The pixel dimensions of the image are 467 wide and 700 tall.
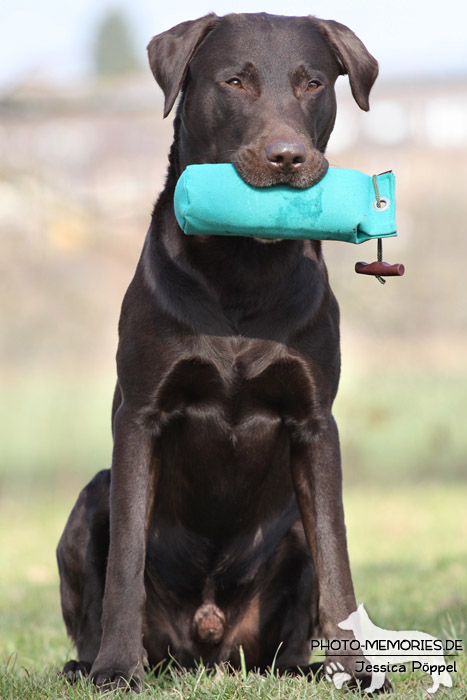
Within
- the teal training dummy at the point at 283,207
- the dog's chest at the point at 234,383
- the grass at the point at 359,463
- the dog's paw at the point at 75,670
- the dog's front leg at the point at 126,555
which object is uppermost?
the teal training dummy at the point at 283,207

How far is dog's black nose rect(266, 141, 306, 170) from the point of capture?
2682mm

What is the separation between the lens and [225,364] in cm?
294

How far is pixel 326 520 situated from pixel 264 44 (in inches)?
56.9

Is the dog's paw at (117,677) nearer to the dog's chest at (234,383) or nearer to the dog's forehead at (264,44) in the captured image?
the dog's chest at (234,383)

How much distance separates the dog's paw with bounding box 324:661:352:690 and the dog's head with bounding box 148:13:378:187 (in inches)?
54.4

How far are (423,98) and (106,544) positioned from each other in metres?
6.53

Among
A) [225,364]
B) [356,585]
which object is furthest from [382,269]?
[356,585]

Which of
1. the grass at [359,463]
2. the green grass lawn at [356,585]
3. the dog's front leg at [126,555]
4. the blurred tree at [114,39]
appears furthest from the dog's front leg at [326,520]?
the blurred tree at [114,39]

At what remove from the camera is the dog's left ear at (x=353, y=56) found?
3.13 meters

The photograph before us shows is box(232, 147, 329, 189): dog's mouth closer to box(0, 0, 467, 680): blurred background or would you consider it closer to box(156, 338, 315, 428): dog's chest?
box(156, 338, 315, 428): dog's chest

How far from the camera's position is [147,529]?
2957 millimetres

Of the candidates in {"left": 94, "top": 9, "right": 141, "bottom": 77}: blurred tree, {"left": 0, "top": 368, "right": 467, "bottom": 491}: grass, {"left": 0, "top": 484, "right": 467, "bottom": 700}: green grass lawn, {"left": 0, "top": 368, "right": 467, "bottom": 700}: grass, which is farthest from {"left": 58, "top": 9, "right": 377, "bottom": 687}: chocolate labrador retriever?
{"left": 94, "top": 9, "right": 141, "bottom": 77}: blurred tree

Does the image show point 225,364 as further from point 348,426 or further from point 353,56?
point 348,426

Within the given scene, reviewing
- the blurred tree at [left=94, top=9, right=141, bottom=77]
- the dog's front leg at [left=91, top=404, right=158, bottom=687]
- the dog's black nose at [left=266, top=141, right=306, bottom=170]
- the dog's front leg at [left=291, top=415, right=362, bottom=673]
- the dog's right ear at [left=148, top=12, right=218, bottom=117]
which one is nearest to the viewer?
the dog's black nose at [left=266, top=141, right=306, bottom=170]
